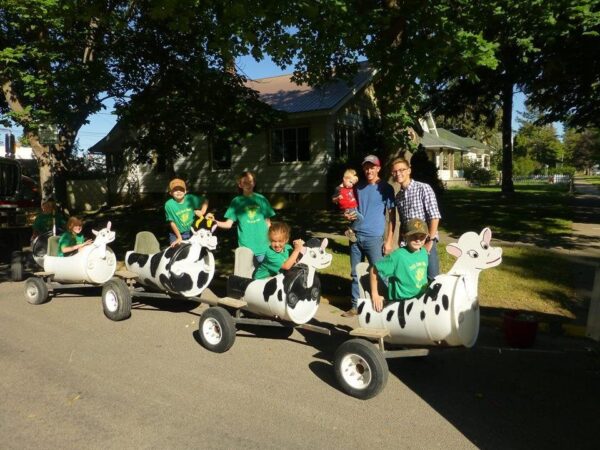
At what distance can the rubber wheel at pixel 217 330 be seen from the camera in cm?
503

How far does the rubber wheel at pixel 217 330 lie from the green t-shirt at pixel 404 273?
1.69 meters

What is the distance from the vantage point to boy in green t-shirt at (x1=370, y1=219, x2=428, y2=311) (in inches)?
167

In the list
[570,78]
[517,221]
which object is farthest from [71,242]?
[570,78]

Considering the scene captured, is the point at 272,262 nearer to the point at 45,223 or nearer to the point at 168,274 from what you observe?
the point at 168,274

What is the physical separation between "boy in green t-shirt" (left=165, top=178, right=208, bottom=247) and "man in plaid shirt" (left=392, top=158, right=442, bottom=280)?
269 cm

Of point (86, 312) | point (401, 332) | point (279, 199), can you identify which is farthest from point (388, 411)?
point (279, 199)

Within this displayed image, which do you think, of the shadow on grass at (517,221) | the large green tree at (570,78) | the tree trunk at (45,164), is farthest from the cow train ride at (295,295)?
the large green tree at (570,78)

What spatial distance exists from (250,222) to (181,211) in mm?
977

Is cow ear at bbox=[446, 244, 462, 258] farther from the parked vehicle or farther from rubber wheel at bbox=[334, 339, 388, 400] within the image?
the parked vehicle

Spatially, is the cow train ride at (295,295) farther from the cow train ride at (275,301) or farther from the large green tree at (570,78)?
the large green tree at (570,78)

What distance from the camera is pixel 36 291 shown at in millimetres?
7094

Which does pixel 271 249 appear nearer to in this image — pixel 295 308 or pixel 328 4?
pixel 295 308

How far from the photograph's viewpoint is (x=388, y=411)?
3840 mm

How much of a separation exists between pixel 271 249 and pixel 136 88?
27.2 ft
